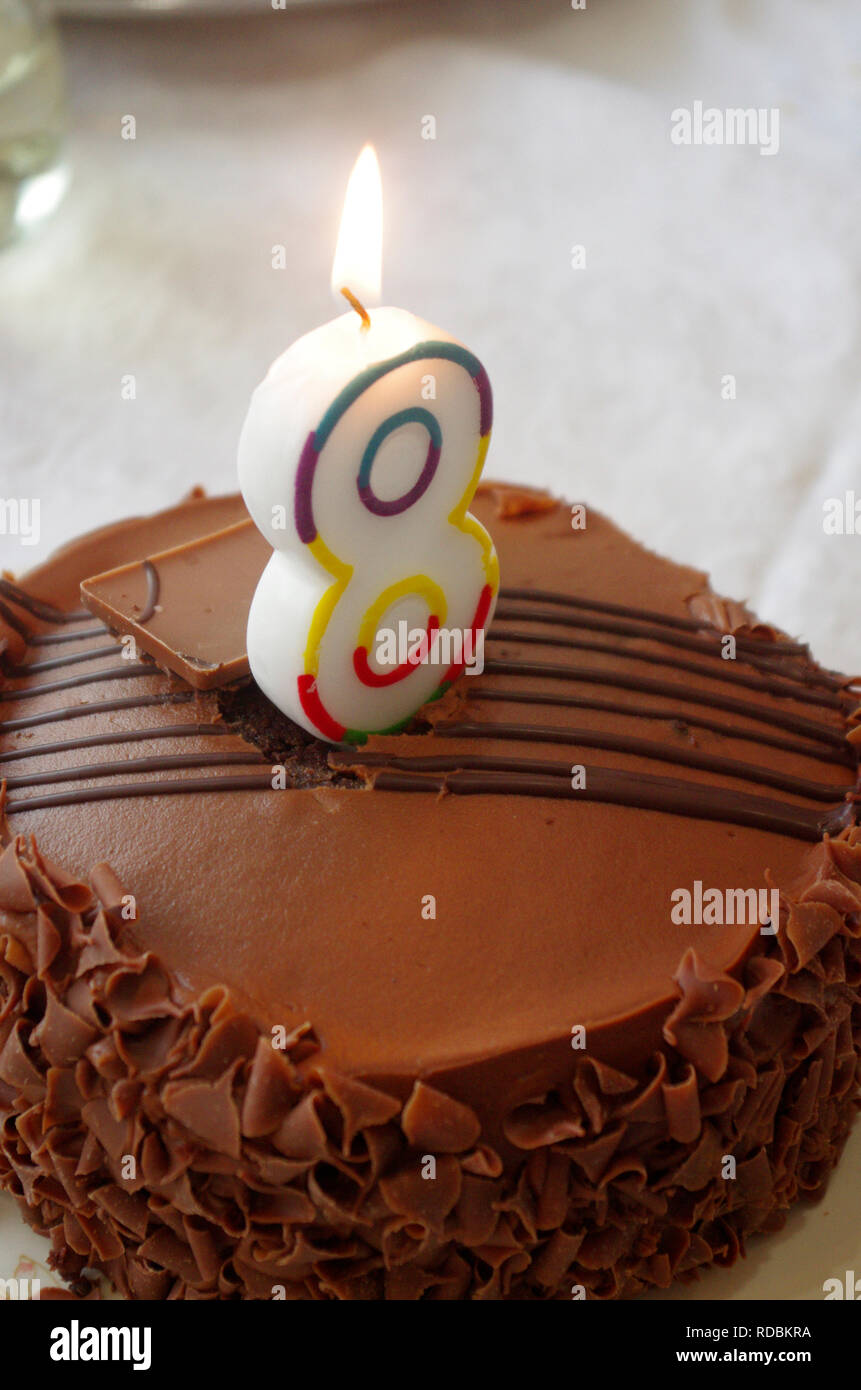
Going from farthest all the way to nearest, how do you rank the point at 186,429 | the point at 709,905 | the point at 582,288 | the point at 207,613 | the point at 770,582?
the point at 582,288
the point at 186,429
the point at 770,582
the point at 207,613
the point at 709,905

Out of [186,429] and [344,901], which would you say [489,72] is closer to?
[186,429]

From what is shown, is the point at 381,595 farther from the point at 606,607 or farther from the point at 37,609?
the point at 37,609

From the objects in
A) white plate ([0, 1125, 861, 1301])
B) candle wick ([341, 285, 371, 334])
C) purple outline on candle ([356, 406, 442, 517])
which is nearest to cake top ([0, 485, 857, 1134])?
purple outline on candle ([356, 406, 442, 517])

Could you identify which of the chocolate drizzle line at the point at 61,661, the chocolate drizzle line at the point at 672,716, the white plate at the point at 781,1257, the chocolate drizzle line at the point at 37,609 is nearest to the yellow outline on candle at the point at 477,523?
the chocolate drizzle line at the point at 672,716

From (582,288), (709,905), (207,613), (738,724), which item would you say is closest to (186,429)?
(582,288)

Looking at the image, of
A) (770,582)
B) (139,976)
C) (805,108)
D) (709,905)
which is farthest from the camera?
(805,108)

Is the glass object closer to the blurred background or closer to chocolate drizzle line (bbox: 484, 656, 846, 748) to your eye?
the blurred background

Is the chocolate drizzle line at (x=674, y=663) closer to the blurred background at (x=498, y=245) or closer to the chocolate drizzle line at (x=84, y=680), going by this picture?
the chocolate drizzle line at (x=84, y=680)
